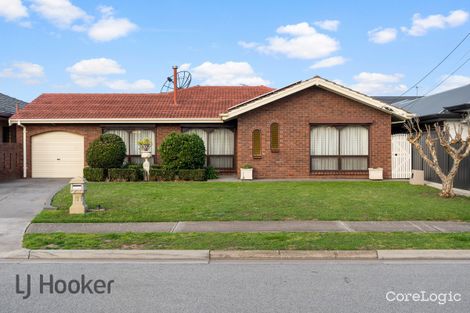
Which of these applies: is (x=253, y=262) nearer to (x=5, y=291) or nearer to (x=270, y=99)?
(x=5, y=291)

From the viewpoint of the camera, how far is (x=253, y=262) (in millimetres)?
7629

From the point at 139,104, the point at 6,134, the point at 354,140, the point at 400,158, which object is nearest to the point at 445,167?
the point at 400,158

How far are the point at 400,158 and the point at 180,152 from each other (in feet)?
31.3

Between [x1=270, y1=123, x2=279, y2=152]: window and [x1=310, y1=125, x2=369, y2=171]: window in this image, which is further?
[x1=310, y1=125, x2=369, y2=171]: window

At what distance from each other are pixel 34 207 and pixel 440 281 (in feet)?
34.6

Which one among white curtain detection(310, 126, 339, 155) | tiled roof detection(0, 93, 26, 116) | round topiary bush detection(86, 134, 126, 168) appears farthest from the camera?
tiled roof detection(0, 93, 26, 116)

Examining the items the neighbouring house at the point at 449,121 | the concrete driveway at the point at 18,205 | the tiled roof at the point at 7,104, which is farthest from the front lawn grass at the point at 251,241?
the tiled roof at the point at 7,104

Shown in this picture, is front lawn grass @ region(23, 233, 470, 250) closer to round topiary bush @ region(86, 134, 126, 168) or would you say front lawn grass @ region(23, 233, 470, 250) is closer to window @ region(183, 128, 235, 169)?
round topiary bush @ region(86, 134, 126, 168)

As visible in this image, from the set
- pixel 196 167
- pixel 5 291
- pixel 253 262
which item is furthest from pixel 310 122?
pixel 5 291

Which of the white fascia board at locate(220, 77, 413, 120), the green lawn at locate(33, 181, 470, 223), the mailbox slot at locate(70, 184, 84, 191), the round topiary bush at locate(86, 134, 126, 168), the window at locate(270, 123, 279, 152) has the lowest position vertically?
the green lawn at locate(33, 181, 470, 223)

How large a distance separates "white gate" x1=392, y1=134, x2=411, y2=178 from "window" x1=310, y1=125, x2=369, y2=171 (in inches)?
45.8

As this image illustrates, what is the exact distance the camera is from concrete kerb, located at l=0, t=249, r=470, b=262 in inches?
308

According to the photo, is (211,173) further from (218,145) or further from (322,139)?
(322,139)

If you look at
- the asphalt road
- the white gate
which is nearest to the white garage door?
the white gate
